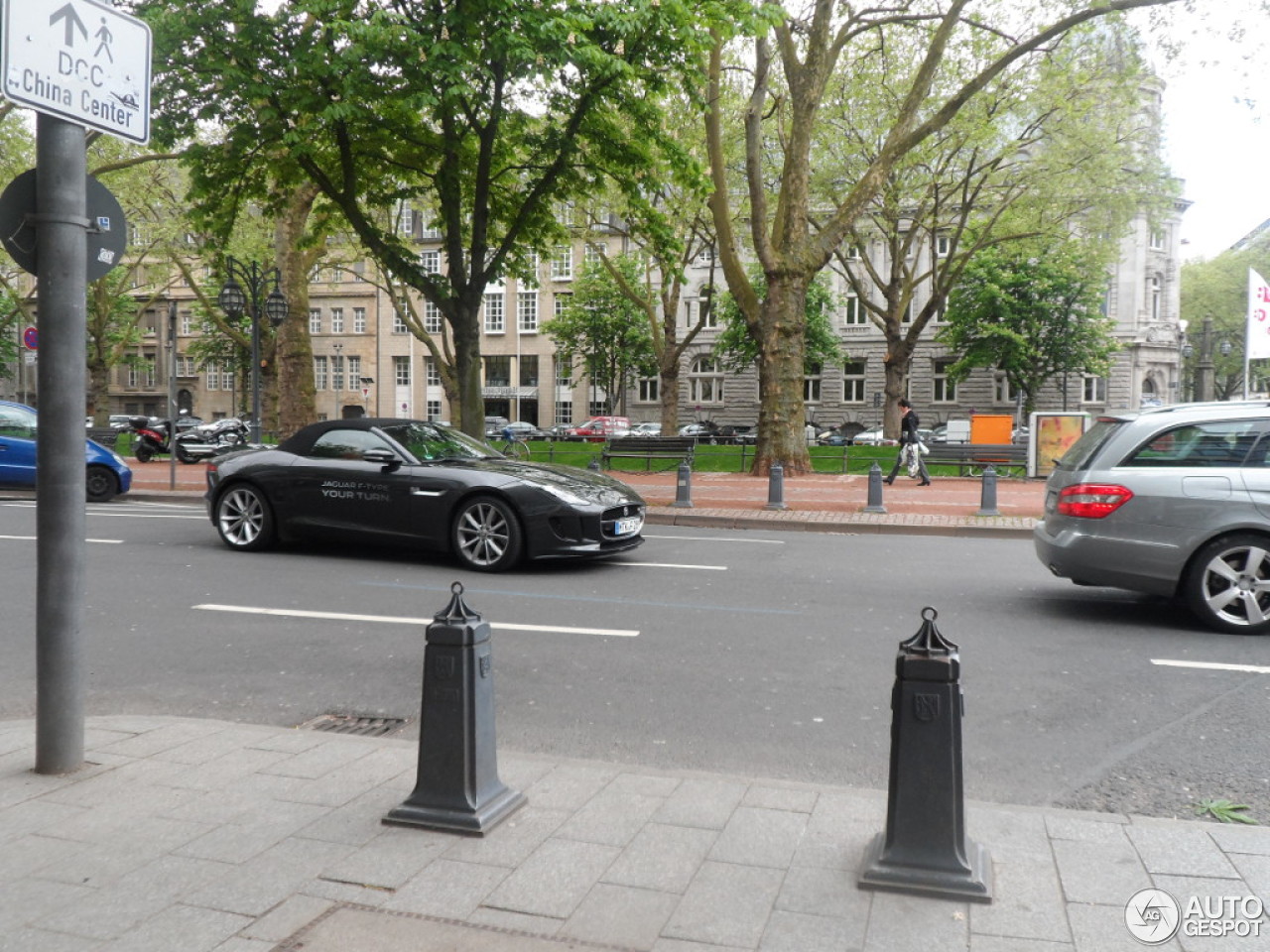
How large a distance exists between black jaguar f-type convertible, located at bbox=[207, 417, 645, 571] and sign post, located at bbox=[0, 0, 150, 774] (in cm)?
531

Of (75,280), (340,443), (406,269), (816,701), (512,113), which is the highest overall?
(512,113)

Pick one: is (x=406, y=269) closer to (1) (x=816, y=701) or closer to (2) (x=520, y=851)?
(1) (x=816, y=701)

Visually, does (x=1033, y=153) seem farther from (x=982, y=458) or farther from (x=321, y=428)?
(x=321, y=428)

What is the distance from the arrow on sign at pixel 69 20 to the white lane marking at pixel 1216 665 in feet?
21.3

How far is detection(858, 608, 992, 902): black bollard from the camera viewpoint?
308 centimetres

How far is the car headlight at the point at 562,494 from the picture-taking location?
9.24 meters

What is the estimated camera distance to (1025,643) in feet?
22.0

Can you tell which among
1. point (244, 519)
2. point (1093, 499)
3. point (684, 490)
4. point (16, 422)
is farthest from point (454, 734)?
point (16, 422)

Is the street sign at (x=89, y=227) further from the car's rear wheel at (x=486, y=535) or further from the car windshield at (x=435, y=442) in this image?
the car windshield at (x=435, y=442)

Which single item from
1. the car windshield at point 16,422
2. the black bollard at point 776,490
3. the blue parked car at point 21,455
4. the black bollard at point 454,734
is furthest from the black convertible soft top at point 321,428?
the car windshield at point 16,422

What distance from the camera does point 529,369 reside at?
6469 centimetres

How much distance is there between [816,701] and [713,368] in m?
54.9

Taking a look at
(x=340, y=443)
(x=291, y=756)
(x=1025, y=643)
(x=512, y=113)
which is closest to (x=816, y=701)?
(x=1025, y=643)

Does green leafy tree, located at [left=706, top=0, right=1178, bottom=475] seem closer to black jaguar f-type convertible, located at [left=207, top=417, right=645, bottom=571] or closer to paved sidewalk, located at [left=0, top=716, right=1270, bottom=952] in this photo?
black jaguar f-type convertible, located at [left=207, top=417, right=645, bottom=571]
